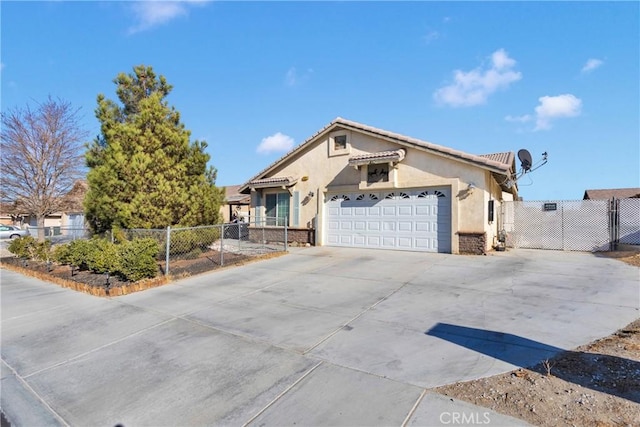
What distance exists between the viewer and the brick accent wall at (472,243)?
11.0 meters

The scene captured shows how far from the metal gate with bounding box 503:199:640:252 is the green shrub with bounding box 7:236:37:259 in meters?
18.8

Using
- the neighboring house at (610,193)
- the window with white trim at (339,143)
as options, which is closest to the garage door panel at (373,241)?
the window with white trim at (339,143)

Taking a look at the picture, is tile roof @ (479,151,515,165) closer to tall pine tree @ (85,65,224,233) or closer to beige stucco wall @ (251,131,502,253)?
beige stucco wall @ (251,131,502,253)

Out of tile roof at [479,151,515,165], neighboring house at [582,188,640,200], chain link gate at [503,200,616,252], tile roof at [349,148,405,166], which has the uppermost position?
tile roof at [479,151,515,165]

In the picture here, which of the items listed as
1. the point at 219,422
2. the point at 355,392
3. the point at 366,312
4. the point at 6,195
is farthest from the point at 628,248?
the point at 6,195

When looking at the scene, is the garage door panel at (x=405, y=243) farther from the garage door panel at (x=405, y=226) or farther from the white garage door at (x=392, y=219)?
the garage door panel at (x=405, y=226)

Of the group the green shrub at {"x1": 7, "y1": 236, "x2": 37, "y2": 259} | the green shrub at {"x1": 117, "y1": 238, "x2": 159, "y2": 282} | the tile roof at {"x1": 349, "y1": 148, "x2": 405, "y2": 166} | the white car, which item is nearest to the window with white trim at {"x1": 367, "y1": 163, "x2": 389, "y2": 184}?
the tile roof at {"x1": 349, "y1": 148, "x2": 405, "y2": 166}

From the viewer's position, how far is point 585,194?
32000 millimetres

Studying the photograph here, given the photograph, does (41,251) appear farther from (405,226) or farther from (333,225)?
(405,226)

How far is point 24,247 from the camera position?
13.6m

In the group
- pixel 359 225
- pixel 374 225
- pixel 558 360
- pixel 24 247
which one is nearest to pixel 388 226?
pixel 374 225

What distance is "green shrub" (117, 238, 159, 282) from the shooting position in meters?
8.16

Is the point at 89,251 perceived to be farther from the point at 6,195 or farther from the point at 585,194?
the point at 585,194

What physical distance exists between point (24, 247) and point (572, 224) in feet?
70.1
